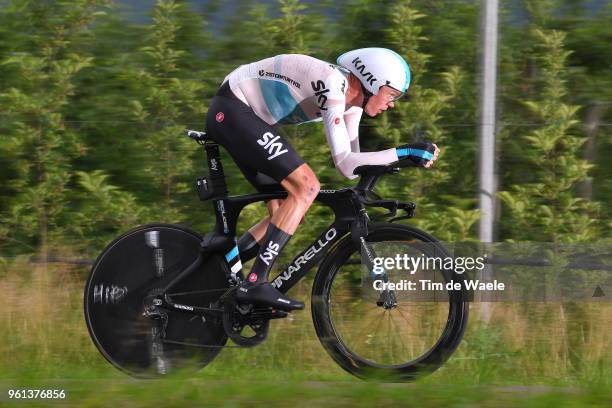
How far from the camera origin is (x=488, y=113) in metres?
8.82

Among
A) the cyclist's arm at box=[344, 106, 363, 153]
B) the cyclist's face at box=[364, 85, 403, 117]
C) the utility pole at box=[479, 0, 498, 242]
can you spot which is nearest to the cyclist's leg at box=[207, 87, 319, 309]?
the cyclist's arm at box=[344, 106, 363, 153]

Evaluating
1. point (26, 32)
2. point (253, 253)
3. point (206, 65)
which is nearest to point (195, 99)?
point (206, 65)

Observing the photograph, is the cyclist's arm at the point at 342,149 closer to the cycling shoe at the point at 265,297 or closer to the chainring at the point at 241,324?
the cycling shoe at the point at 265,297

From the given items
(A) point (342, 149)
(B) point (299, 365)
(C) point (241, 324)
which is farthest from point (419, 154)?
(B) point (299, 365)

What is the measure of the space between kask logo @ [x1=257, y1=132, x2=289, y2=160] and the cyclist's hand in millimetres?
610

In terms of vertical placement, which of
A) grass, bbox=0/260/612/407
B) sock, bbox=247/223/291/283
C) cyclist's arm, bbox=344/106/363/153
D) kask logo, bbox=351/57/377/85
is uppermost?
kask logo, bbox=351/57/377/85

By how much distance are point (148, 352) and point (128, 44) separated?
378 centimetres

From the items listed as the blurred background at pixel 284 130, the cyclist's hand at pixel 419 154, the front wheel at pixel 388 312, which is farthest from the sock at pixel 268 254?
the blurred background at pixel 284 130

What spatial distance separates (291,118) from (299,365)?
1598 mm

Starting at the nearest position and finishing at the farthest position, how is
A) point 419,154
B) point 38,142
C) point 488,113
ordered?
1. point 419,154
2. point 488,113
3. point 38,142

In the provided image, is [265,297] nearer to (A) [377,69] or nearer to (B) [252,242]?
(B) [252,242]

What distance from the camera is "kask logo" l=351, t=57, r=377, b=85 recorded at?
6605mm

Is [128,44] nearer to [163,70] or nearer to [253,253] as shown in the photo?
[163,70]

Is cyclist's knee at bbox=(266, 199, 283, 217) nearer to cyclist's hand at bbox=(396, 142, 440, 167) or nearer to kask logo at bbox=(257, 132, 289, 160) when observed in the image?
kask logo at bbox=(257, 132, 289, 160)
